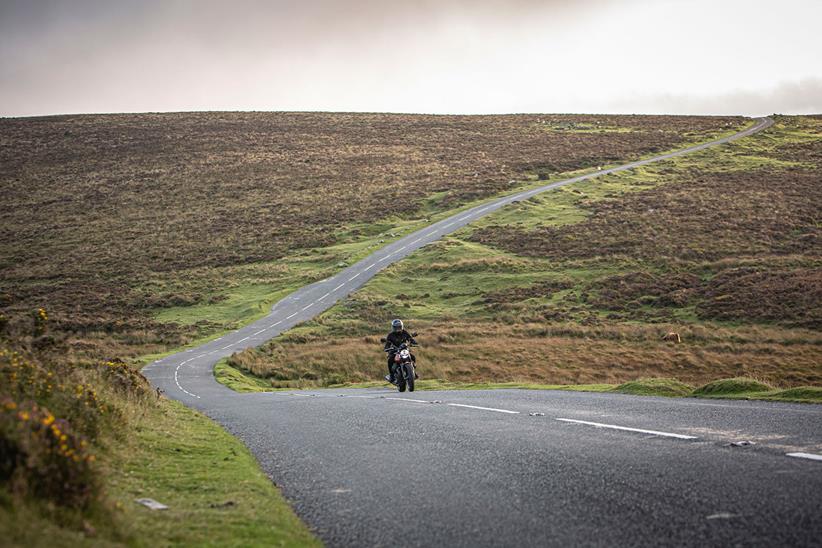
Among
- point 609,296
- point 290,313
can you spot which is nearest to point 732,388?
point 609,296

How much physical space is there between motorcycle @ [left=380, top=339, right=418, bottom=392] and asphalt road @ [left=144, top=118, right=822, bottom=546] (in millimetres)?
5869

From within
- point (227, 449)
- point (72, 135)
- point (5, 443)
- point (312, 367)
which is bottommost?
point (312, 367)

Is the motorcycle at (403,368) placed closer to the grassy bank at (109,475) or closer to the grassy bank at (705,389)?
the grassy bank at (705,389)

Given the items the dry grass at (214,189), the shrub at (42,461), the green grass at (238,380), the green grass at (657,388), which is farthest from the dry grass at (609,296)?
the shrub at (42,461)

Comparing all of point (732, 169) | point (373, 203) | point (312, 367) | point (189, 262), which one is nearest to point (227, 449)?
point (312, 367)

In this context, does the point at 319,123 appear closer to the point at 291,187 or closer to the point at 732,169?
the point at 291,187

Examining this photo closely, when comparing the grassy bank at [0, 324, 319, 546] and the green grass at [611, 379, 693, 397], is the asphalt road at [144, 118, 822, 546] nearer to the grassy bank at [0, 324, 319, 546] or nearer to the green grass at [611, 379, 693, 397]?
the grassy bank at [0, 324, 319, 546]

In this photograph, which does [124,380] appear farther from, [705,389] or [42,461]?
[705,389]

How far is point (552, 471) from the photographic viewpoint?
7543 millimetres

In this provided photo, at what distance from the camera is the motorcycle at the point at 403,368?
817 inches

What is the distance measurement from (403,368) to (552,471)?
1355 cm

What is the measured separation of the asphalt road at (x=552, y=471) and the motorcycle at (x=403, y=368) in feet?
19.3

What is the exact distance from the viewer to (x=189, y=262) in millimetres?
64688

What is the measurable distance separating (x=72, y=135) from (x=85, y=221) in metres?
41.6
